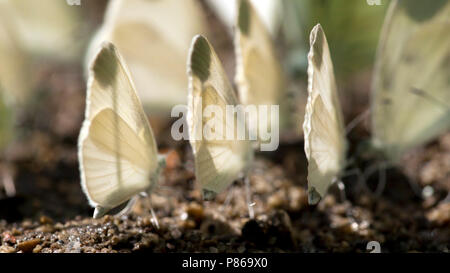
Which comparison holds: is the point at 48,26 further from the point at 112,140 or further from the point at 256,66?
the point at 112,140

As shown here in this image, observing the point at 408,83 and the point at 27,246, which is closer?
the point at 27,246

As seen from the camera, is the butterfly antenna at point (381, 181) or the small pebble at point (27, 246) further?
the butterfly antenna at point (381, 181)

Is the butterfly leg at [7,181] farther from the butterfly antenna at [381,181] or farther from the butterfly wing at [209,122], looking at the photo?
the butterfly antenna at [381,181]

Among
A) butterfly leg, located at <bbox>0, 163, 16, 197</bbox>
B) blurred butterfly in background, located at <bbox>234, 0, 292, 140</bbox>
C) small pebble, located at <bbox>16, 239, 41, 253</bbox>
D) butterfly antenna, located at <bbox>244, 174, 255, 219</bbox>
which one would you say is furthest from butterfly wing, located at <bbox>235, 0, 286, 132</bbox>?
butterfly leg, located at <bbox>0, 163, 16, 197</bbox>

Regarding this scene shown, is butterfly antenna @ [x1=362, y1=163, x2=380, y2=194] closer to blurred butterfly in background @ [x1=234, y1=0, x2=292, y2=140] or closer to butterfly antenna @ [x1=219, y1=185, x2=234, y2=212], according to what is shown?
blurred butterfly in background @ [x1=234, y1=0, x2=292, y2=140]

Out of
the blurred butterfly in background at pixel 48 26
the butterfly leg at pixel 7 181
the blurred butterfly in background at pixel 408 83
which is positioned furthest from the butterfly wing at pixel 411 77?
the blurred butterfly in background at pixel 48 26

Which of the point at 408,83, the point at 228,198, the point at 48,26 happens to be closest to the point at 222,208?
the point at 228,198
